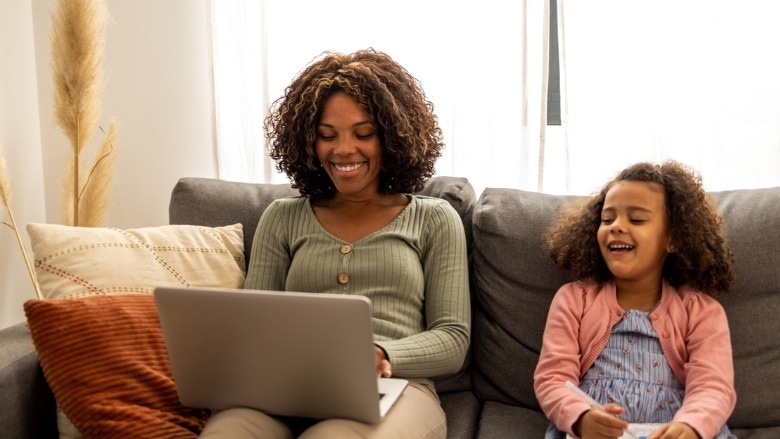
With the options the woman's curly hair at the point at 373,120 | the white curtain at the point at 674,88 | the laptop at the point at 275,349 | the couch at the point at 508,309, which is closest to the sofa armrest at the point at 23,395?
the couch at the point at 508,309

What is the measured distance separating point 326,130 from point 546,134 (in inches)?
30.2

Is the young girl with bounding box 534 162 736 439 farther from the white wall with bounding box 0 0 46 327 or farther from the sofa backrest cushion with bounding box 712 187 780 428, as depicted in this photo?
the white wall with bounding box 0 0 46 327

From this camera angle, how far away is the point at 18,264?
257cm

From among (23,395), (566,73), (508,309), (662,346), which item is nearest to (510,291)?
(508,309)

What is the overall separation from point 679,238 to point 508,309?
424 millimetres

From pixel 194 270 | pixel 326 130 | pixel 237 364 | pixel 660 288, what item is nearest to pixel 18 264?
pixel 194 270

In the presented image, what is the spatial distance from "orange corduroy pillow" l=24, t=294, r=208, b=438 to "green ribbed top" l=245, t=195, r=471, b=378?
1.04 ft

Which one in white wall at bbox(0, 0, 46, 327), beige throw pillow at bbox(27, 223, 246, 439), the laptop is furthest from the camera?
white wall at bbox(0, 0, 46, 327)

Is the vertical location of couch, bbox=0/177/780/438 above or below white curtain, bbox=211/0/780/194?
below

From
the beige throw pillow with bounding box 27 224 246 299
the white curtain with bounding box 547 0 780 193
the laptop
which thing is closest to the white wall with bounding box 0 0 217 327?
the beige throw pillow with bounding box 27 224 246 299

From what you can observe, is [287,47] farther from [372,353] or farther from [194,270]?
[372,353]

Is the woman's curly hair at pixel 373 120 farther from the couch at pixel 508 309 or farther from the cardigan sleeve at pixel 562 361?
the cardigan sleeve at pixel 562 361

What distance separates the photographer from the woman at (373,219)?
5.50 feet

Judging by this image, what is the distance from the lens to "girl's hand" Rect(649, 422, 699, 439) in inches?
54.9
